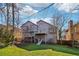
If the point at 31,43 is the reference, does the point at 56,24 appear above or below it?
above

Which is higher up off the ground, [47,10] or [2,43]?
[47,10]

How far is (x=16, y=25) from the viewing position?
→ 199 centimetres

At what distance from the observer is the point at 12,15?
78.0 inches

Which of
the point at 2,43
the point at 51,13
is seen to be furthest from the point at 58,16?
the point at 2,43

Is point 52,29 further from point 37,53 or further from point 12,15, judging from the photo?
point 12,15

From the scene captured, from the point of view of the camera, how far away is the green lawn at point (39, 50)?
194 cm

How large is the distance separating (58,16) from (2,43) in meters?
0.59

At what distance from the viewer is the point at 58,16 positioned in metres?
1.97

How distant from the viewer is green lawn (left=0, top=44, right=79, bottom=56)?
1936 mm

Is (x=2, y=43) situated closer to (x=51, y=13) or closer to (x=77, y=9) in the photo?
(x=51, y=13)

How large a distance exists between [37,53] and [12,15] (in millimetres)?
433

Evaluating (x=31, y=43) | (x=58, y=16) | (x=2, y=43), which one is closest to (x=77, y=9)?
(x=58, y=16)

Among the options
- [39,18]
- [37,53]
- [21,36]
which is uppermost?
[39,18]

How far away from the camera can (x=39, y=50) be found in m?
1.96
